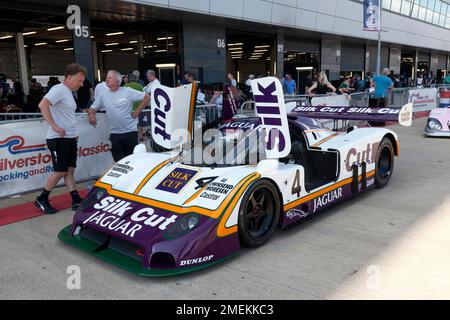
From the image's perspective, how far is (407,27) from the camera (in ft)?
97.1

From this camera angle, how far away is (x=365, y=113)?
554 cm

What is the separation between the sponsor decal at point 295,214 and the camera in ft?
13.4

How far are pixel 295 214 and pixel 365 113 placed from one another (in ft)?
7.09

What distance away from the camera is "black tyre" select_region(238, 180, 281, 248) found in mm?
3594

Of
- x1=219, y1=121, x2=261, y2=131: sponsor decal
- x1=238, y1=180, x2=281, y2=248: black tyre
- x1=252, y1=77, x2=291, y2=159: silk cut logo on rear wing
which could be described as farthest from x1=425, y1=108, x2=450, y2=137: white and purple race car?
x1=238, y1=180, x2=281, y2=248: black tyre

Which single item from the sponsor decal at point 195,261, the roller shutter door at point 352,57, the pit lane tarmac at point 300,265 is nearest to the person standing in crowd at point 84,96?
the pit lane tarmac at point 300,265

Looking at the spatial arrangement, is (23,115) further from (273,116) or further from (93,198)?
(273,116)

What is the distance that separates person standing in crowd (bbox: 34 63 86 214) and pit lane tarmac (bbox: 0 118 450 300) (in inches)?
19.3

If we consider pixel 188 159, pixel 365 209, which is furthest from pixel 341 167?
pixel 188 159

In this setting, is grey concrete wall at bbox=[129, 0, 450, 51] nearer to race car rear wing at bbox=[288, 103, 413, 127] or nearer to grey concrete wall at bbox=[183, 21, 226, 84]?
grey concrete wall at bbox=[183, 21, 226, 84]

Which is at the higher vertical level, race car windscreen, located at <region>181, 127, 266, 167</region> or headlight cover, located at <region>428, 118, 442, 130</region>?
race car windscreen, located at <region>181, 127, 266, 167</region>

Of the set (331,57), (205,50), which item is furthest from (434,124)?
(331,57)
